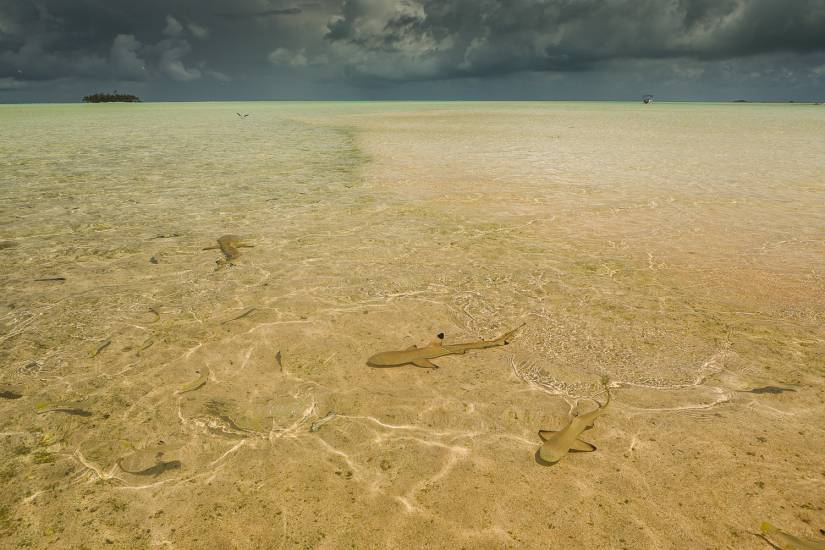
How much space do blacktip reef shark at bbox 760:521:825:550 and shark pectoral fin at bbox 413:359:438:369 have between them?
2.09 m

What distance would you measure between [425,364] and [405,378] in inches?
7.9

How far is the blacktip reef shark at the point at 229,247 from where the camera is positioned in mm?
5836

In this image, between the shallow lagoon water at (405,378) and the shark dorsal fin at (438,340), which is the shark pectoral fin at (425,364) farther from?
the shark dorsal fin at (438,340)

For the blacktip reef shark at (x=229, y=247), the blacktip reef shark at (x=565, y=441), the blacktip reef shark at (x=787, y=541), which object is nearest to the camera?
the blacktip reef shark at (x=787, y=541)

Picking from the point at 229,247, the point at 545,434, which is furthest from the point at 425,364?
the point at 229,247

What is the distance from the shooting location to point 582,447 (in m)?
2.74

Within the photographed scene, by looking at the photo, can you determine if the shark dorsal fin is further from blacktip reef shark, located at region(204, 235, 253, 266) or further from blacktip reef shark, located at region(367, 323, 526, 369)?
blacktip reef shark, located at region(204, 235, 253, 266)

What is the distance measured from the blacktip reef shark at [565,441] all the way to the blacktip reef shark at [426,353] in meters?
1.04

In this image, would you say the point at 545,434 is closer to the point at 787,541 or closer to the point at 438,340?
the point at 787,541

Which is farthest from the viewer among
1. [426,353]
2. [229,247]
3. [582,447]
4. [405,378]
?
[229,247]

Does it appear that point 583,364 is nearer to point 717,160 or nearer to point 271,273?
point 271,273

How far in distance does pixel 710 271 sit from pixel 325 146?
16160mm

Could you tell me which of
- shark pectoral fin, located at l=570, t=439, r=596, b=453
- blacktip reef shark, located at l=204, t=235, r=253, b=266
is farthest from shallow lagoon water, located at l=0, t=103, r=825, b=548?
blacktip reef shark, located at l=204, t=235, r=253, b=266

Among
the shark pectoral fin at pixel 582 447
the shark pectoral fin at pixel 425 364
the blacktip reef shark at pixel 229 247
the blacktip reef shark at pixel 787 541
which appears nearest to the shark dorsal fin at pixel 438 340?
the shark pectoral fin at pixel 425 364
